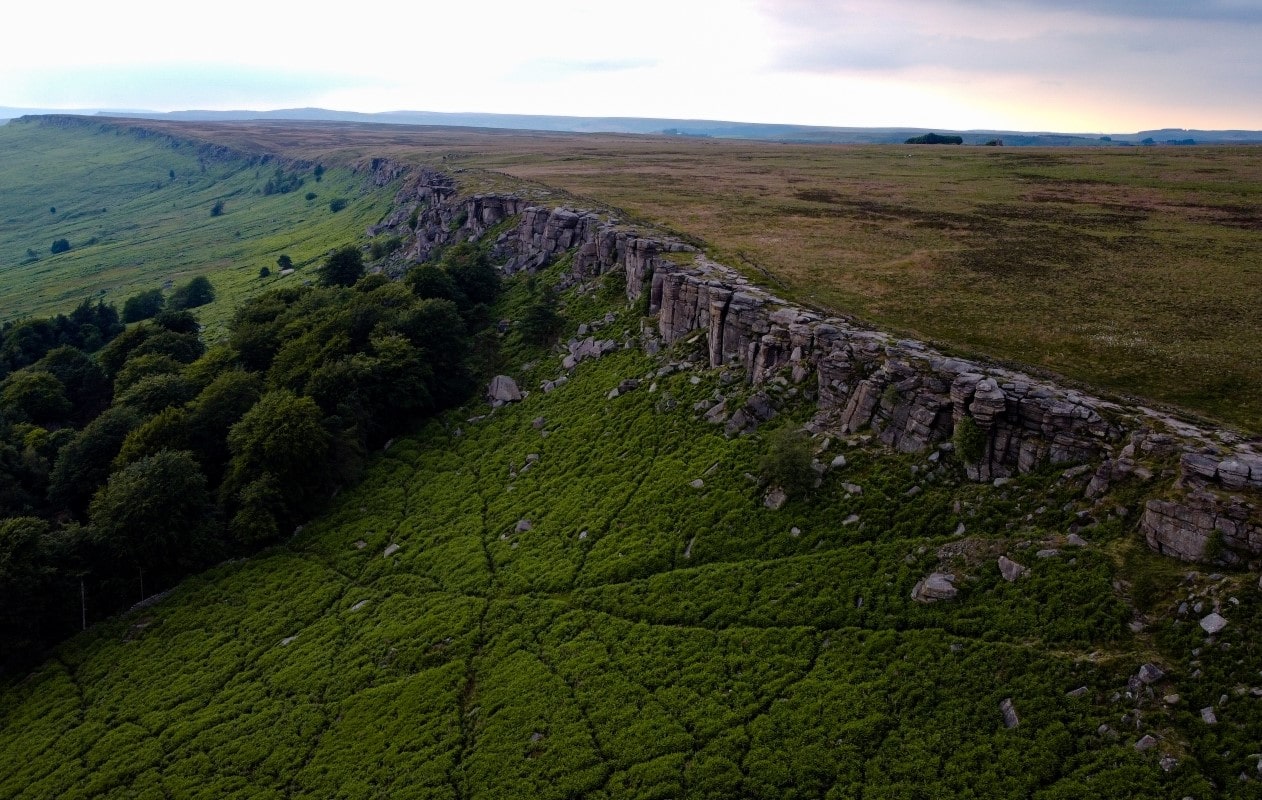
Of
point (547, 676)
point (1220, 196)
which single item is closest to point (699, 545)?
point (547, 676)

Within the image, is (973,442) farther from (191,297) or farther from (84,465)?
(191,297)

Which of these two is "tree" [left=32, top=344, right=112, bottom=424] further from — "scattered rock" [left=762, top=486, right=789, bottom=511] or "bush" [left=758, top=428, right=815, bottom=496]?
"bush" [left=758, top=428, right=815, bottom=496]

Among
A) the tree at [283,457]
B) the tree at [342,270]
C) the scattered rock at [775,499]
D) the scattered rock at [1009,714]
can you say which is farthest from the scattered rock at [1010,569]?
the tree at [342,270]

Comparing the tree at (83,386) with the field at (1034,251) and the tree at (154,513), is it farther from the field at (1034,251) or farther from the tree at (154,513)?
the field at (1034,251)

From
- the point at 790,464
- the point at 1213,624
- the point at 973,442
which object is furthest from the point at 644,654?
the point at 1213,624

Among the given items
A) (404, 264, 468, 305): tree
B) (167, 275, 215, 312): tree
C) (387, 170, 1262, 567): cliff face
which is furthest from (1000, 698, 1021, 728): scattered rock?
(167, 275, 215, 312): tree

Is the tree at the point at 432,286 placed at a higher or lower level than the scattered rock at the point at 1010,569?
higher

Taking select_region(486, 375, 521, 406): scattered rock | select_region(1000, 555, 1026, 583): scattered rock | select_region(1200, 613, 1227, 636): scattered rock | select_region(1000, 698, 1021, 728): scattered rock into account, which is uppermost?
select_region(1200, 613, 1227, 636): scattered rock
